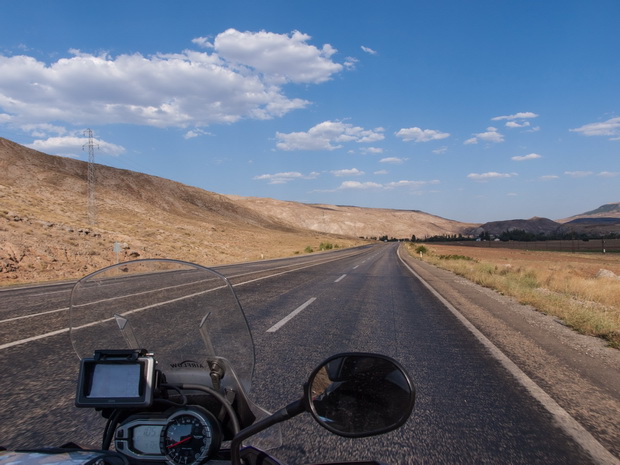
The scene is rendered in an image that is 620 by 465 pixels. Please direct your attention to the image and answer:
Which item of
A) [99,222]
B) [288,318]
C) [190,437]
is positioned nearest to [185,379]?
[190,437]

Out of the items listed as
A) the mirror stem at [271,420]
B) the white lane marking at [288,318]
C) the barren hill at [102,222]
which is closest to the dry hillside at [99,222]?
the barren hill at [102,222]

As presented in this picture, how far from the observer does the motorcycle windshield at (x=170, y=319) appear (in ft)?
7.63

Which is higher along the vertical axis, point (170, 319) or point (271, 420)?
point (170, 319)

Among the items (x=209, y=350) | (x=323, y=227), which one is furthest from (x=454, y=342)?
(x=323, y=227)

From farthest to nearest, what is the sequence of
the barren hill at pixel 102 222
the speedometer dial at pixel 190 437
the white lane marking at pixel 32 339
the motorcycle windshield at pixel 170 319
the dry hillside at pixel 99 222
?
the barren hill at pixel 102 222 < the dry hillside at pixel 99 222 < the white lane marking at pixel 32 339 < the motorcycle windshield at pixel 170 319 < the speedometer dial at pixel 190 437

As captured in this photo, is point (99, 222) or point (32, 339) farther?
point (99, 222)

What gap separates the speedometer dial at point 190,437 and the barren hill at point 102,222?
22.8m

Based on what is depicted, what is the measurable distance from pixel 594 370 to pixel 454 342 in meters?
1.88

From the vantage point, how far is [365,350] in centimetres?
634

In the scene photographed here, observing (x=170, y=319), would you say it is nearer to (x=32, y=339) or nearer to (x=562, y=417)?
(x=562, y=417)

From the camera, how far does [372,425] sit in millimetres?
1578

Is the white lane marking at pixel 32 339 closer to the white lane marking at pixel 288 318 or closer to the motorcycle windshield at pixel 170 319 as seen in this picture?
the white lane marking at pixel 288 318

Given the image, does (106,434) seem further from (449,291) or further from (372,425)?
(449,291)

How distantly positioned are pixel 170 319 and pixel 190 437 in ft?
2.21
